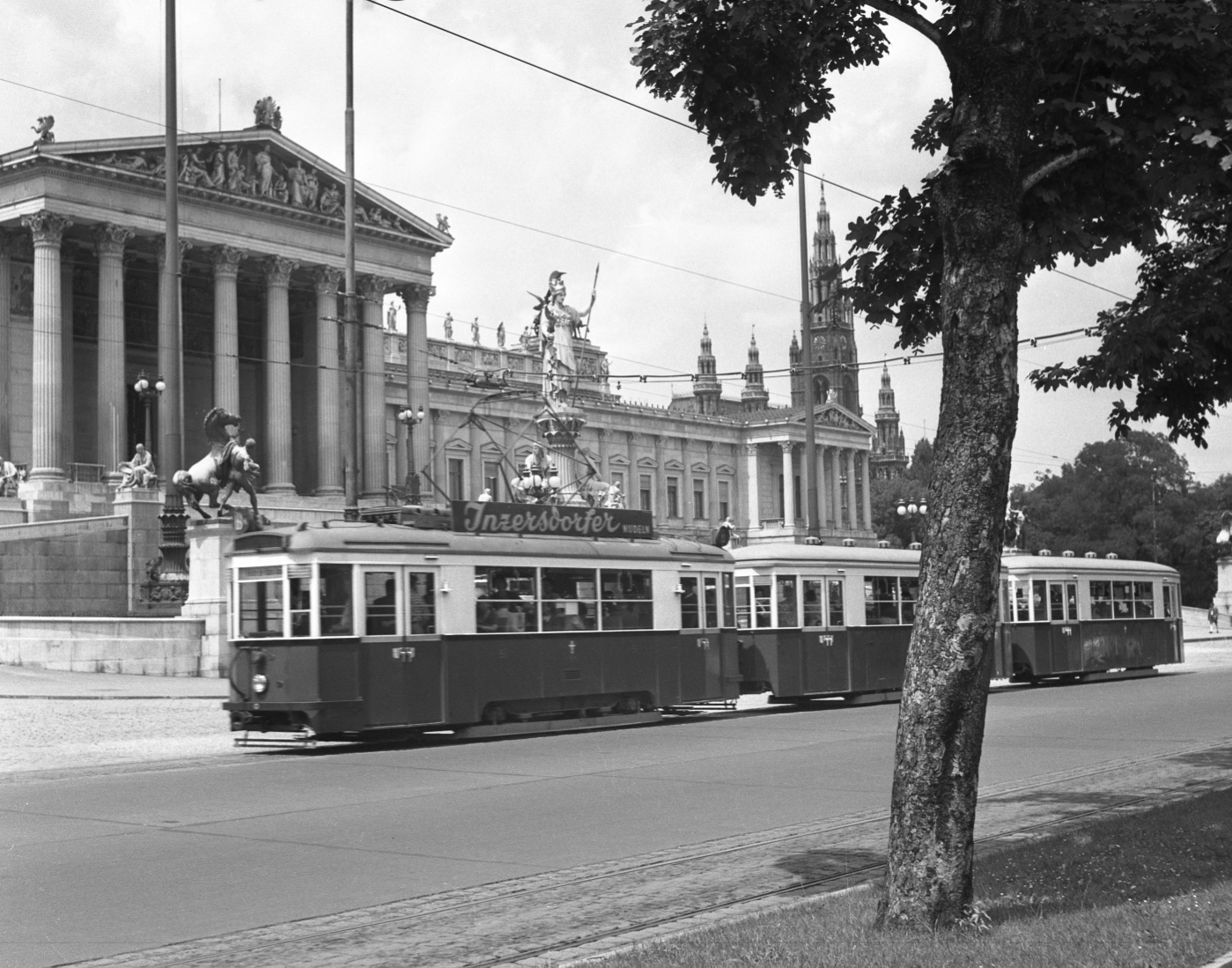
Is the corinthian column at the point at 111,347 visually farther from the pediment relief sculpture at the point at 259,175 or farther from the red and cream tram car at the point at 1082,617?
the red and cream tram car at the point at 1082,617

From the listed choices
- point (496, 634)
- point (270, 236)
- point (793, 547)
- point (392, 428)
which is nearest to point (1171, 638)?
point (793, 547)

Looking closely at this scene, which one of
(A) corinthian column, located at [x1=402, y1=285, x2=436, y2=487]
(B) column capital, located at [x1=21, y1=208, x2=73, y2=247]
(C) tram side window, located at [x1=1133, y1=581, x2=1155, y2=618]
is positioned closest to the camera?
(C) tram side window, located at [x1=1133, y1=581, x2=1155, y2=618]

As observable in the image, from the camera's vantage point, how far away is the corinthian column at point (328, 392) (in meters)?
73.9

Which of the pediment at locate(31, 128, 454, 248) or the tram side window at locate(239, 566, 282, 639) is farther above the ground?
the pediment at locate(31, 128, 454, 248)

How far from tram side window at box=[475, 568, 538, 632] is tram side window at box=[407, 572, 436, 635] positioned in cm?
79

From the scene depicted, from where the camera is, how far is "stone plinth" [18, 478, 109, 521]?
192 feet

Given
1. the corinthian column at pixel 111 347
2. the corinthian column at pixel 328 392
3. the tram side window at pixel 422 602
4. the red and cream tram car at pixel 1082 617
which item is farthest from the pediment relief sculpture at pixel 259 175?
the tram side window at pixel 422 602

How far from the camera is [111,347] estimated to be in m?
65.0

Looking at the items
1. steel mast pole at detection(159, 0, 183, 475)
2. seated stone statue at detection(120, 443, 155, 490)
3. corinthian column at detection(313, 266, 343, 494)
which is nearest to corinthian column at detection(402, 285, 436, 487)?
corinthian column at detection(313, 266, 343, 494)

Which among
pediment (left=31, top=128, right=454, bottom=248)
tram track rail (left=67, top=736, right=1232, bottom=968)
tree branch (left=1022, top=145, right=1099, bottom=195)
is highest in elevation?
pediment (left=31, top=128, right=454, bottom=248)

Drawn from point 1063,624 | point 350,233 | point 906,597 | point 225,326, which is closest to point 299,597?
point 906,597

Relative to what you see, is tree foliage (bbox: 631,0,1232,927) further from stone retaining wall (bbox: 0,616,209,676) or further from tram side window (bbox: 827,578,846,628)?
stone retaining wall (bbox: 0,616,209,676)

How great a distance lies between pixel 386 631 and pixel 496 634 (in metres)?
1.99

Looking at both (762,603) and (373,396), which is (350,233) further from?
(373,396)
